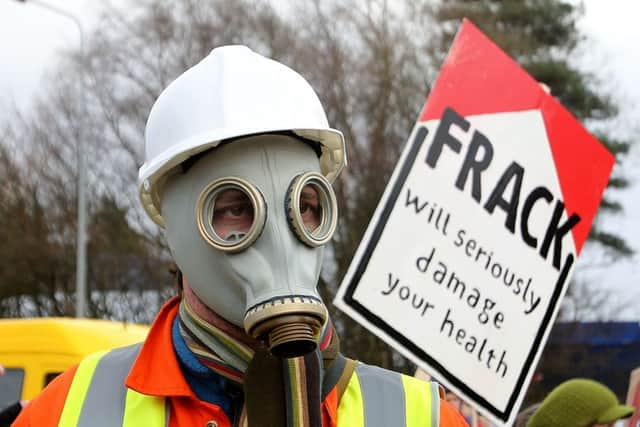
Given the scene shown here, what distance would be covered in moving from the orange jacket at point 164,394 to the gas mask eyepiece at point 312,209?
0.32 m

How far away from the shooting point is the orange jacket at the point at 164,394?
2.35 meters

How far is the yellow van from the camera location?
8.38 meters

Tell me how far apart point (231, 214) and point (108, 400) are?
464mm

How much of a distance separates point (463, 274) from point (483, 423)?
1.29m

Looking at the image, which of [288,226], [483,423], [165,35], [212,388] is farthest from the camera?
[165,35]

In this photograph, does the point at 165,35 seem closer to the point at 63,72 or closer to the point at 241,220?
the point at 63,72

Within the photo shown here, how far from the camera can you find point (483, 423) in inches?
222

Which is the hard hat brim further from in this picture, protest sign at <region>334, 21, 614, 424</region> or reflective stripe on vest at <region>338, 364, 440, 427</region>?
protest sign at <region>334, 21, 614, 424</region>

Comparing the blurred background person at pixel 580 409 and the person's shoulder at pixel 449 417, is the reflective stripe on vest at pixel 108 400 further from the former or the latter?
the blurred background person at pixel 580 409

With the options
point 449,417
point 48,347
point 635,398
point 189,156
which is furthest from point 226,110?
point 48,347

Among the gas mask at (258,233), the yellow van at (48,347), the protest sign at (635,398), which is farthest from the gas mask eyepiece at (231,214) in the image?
the yellow van at (48,347)

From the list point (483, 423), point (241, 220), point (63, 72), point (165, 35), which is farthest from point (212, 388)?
point (63, 72)

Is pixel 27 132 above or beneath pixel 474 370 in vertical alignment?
above

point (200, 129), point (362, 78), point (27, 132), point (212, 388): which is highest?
point (362, 78)
